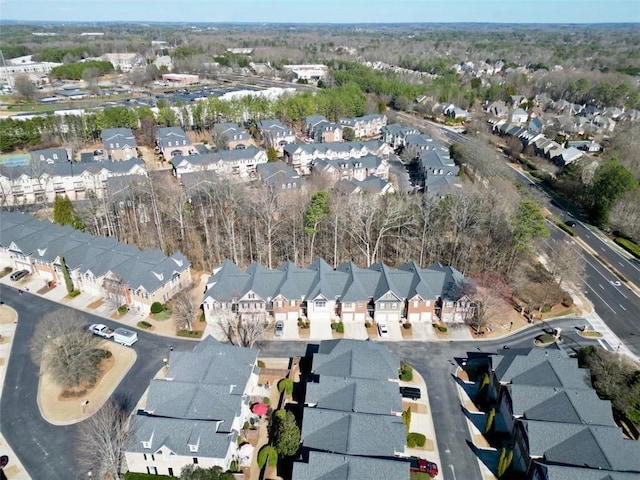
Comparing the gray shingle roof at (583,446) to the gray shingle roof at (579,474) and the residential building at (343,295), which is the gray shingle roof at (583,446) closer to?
the gray shingle roof at (579,474)

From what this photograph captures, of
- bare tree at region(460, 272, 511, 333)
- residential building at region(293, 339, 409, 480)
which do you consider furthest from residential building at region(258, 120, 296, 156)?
residential building at region(293, 339, 409, 480)

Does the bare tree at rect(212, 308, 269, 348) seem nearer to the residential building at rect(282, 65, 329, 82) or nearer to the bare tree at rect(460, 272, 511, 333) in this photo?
the bare tree at rect(460, 272, 511, 333)

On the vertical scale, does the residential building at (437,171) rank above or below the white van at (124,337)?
above

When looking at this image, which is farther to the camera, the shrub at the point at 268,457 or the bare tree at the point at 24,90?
the bare tree at the point at 24,90

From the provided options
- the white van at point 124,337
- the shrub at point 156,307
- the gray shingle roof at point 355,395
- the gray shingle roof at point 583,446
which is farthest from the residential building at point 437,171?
the white van at point 124,337

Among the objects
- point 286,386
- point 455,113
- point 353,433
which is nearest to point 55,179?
point 286,386

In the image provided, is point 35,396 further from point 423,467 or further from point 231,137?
point 231,137
